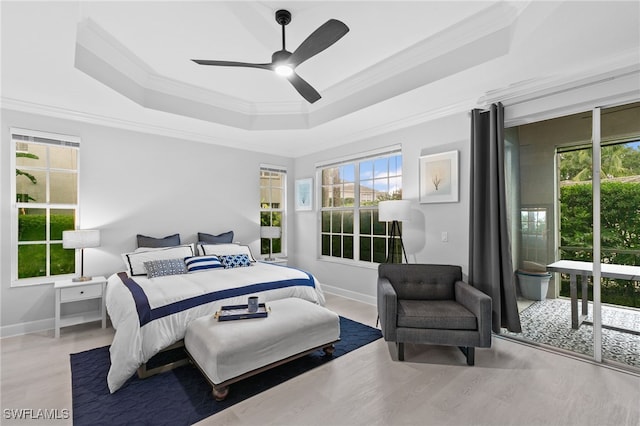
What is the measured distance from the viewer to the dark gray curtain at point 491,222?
10.1ft

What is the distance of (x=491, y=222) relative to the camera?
3.12 meters

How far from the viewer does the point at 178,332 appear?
8.43 feet

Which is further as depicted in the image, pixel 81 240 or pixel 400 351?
pixel 81 240

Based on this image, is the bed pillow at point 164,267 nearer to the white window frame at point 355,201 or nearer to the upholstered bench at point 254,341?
the upholstered bench at point 254,341

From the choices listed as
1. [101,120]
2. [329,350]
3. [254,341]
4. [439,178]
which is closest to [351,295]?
[329,350]

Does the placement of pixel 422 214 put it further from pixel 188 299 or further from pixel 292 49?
pixel 188 299

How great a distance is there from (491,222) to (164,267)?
3613 millimetres

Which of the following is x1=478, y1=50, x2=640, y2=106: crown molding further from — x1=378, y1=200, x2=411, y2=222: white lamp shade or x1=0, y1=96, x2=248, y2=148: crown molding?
x1=0, y1=96, x2=248, y2=148: crown molding

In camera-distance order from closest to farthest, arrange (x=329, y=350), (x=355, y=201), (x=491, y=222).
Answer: (x=329, y=350) < (x=491, y=222) < (x=355, y=201)

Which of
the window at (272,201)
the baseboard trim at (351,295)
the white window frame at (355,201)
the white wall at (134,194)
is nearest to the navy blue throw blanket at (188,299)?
the white wall at (134,194)

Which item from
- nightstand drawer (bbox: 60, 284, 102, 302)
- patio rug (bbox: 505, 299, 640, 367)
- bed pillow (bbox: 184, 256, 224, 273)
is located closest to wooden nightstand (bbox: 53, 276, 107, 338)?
nightstand drawer (bbox: 60, 284, 102, 302)

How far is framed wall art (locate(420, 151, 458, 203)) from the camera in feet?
11.6

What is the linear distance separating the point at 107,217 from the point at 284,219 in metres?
2.79

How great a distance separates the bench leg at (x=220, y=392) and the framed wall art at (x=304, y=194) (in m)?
3.62
